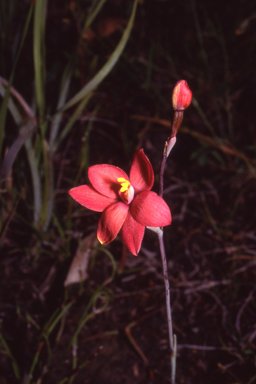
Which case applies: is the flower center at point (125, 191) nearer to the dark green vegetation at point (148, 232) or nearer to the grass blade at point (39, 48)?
the dark green vegetation at point (148, 232)

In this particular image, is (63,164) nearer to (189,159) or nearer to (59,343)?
(189,159)

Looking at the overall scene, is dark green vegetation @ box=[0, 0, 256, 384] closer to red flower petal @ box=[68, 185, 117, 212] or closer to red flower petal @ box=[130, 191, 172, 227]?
red flower petal @ box=[68, 185, 117, 212]

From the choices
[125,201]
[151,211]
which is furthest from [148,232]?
[151,211]

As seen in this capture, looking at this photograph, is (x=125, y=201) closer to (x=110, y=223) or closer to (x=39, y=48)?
(x=110, y=223)

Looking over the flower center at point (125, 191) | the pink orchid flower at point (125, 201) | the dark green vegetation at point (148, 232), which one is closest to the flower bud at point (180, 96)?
the pink orchid flower at point (125, 201)

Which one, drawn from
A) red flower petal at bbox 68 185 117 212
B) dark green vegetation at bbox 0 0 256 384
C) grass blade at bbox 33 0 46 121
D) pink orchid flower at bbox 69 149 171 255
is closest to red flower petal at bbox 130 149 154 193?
pink orchid flower at bbox 69 149 171 255

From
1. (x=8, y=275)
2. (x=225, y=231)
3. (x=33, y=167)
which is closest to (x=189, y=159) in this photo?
(x=225, y=231)
